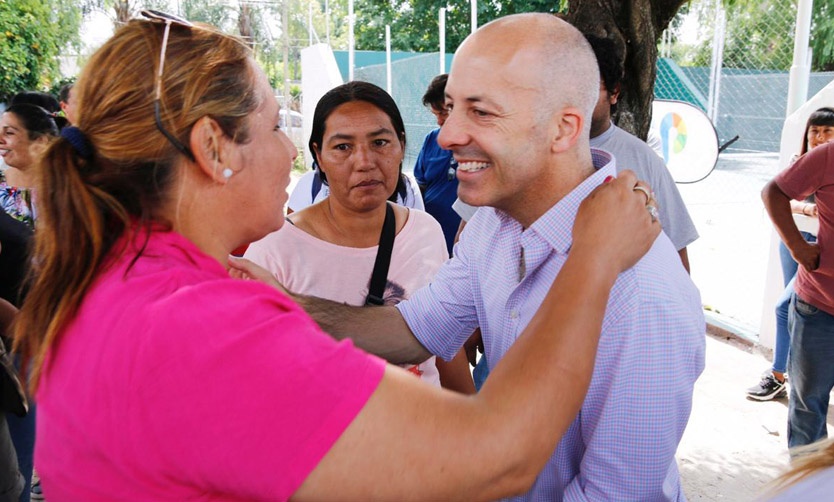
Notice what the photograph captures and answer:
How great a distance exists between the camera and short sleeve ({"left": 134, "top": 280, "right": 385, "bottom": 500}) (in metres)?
0.99

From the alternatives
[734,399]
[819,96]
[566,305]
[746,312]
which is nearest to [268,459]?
[566,305]

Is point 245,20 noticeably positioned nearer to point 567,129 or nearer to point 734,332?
point 734,332

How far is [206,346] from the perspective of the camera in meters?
1.00

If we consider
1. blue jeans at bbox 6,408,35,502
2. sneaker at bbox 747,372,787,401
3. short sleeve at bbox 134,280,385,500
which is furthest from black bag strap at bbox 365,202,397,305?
sneaker at bbox 747,372,787,401

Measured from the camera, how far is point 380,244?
2812 mm

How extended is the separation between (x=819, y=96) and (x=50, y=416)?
5570mm

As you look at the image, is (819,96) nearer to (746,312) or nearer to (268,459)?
(746,312)

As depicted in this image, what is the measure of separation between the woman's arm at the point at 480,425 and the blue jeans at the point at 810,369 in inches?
111

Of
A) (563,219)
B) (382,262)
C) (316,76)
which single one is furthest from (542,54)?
(316,76)

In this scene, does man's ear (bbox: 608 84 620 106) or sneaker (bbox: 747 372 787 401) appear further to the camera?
sneaker (bbox: 747 372 787 401)

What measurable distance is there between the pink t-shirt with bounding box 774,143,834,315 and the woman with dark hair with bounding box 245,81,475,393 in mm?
1926

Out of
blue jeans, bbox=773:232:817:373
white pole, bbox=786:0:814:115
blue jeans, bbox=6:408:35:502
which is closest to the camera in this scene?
blue jeans, bbox=6:408:35:502

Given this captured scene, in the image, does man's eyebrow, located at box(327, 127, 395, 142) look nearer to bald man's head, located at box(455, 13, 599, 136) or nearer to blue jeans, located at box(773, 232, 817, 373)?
bald man's head, located at box(455, 13, 599, 136)

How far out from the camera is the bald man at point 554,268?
4.87 feet
